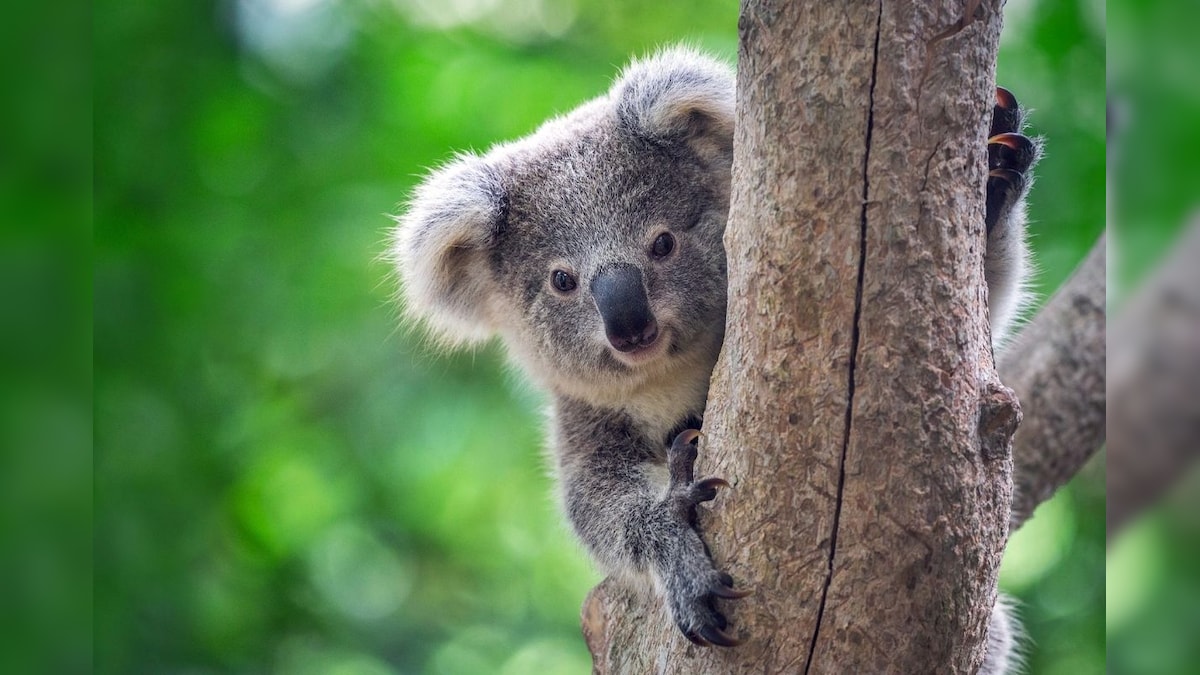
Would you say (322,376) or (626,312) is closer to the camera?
(626,312)

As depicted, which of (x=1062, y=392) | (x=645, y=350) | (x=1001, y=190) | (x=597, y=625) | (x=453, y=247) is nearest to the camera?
(x=1001, y=190)

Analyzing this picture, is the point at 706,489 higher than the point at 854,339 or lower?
lower

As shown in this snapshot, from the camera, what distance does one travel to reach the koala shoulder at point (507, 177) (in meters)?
2.57

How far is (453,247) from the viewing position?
2754mm

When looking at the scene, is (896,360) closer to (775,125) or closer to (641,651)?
(775,125)

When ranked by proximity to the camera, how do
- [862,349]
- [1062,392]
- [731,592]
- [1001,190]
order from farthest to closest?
[1062,392]
[1001,190]
[731,592]
[862,349]

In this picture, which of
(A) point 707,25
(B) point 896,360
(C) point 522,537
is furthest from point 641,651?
(A) point 707,25

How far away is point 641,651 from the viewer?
224 cm

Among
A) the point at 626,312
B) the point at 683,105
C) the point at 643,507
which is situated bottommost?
the point at 643,507

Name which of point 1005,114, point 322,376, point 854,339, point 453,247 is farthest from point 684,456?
point 322,376

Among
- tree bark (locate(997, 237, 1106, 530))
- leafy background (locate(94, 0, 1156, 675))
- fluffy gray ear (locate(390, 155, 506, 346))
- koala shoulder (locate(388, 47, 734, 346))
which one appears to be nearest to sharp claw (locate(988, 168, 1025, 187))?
koala shoulder (locate(388, 47, 734, 346))

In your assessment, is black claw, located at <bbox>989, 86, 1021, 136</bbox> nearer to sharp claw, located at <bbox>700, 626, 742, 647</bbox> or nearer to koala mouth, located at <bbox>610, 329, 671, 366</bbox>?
koala mouth, located at <bbox>610, 329, 671, 366</bbox>

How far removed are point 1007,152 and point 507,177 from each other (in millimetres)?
1226

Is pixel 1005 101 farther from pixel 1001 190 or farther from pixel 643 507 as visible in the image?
pixel 643 507
